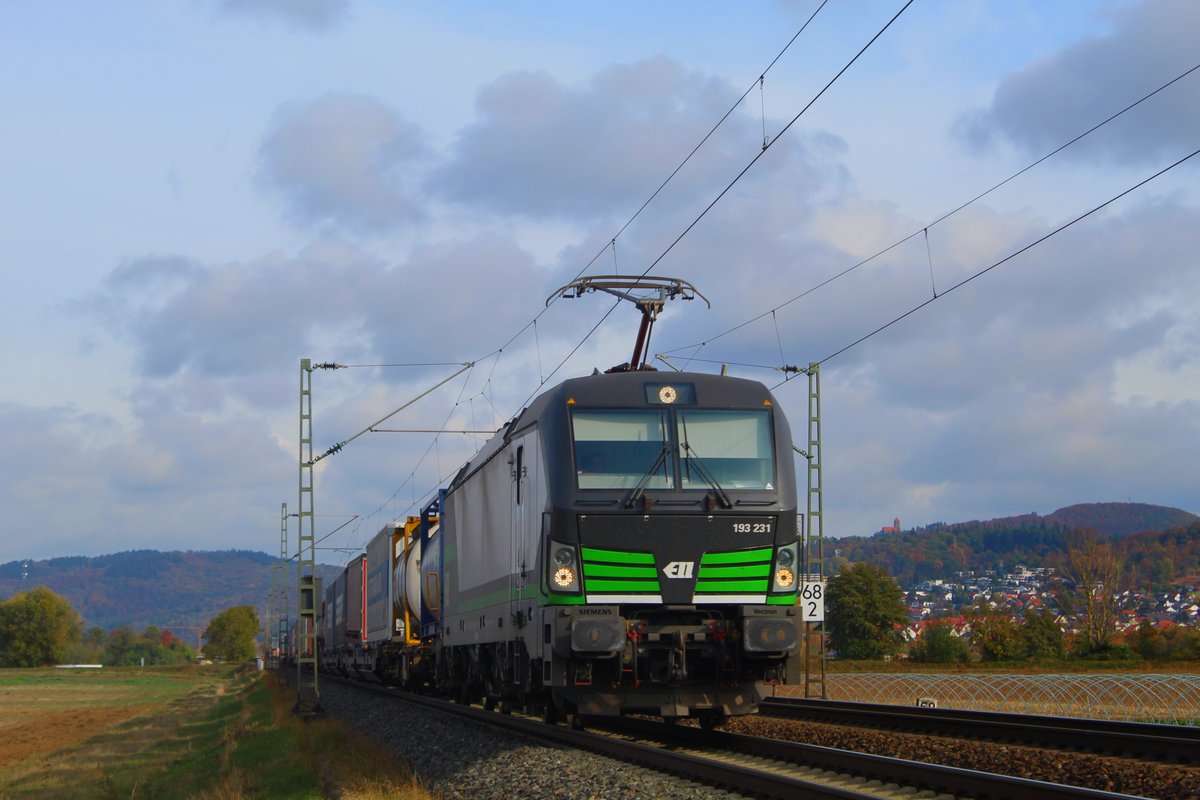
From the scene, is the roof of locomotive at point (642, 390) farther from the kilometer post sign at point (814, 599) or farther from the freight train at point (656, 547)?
the kilometer post sign at point (814, 599)

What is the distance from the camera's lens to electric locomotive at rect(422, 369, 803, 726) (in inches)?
560

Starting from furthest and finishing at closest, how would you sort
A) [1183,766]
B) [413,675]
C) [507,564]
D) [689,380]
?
1. [413,675]
2. [507,564]
3. [689,380]
4. [1183,766]

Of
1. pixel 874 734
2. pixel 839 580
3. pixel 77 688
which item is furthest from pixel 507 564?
pixel 77 688

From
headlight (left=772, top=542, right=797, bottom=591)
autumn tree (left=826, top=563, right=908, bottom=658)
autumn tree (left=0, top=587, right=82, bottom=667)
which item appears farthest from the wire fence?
autumn tree (left=0, top=587, right=82, bottom=667)

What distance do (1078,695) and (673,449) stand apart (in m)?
15.9

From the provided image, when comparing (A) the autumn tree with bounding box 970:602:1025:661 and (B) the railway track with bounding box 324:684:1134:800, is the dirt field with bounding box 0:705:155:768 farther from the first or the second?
(A) the autumn tree with bounding box 970:602:1025:661

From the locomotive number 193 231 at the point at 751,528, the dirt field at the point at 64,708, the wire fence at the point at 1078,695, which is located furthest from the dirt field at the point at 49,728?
the locomotive number 193 231 at the point at 751,528

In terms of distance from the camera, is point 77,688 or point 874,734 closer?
point 874,734

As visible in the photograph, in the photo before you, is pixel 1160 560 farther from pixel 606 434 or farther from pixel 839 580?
pixel 606 434

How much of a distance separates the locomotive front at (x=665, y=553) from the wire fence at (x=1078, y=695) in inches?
365

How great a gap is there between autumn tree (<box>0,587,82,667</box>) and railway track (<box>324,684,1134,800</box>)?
161 meters

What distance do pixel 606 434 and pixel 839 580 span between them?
4718 cm

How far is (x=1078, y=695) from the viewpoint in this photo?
1042 inches

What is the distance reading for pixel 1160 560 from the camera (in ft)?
541
